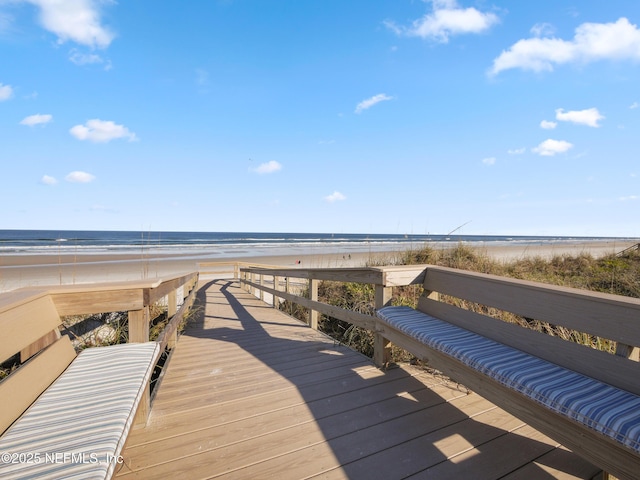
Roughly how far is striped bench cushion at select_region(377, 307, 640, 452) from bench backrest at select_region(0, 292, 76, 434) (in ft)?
6.72

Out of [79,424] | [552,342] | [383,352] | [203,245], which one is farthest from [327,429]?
[203,245]

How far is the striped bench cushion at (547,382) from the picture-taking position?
1031 millimetres

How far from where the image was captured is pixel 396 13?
6.80 m

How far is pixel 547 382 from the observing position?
1.31 metres

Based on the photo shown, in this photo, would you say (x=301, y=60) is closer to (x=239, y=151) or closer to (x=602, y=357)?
(x=239, y=151)

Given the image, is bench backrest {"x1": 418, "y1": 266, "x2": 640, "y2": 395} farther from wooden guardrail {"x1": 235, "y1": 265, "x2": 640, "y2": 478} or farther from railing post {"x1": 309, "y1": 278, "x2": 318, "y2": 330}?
railing post {"x1": 309, "y1": 278, "x2": 318, "y2": 330}

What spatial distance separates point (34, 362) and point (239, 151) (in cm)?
1726

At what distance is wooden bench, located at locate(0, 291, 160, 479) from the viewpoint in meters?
0.94

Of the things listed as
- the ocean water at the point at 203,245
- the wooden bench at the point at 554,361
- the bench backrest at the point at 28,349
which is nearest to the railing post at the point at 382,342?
the wooden bench at the point at 554,361

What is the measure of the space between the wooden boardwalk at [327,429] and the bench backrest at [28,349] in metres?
0.55

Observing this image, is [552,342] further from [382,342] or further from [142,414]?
[142,414]

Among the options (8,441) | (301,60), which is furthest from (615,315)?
(301,60)

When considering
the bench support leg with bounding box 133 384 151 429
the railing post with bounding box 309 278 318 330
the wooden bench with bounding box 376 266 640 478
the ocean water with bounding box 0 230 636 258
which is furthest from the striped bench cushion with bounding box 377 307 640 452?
the ocean water with bounding box 0 230 636 258

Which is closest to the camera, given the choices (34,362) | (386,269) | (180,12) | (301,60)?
(34,362)
